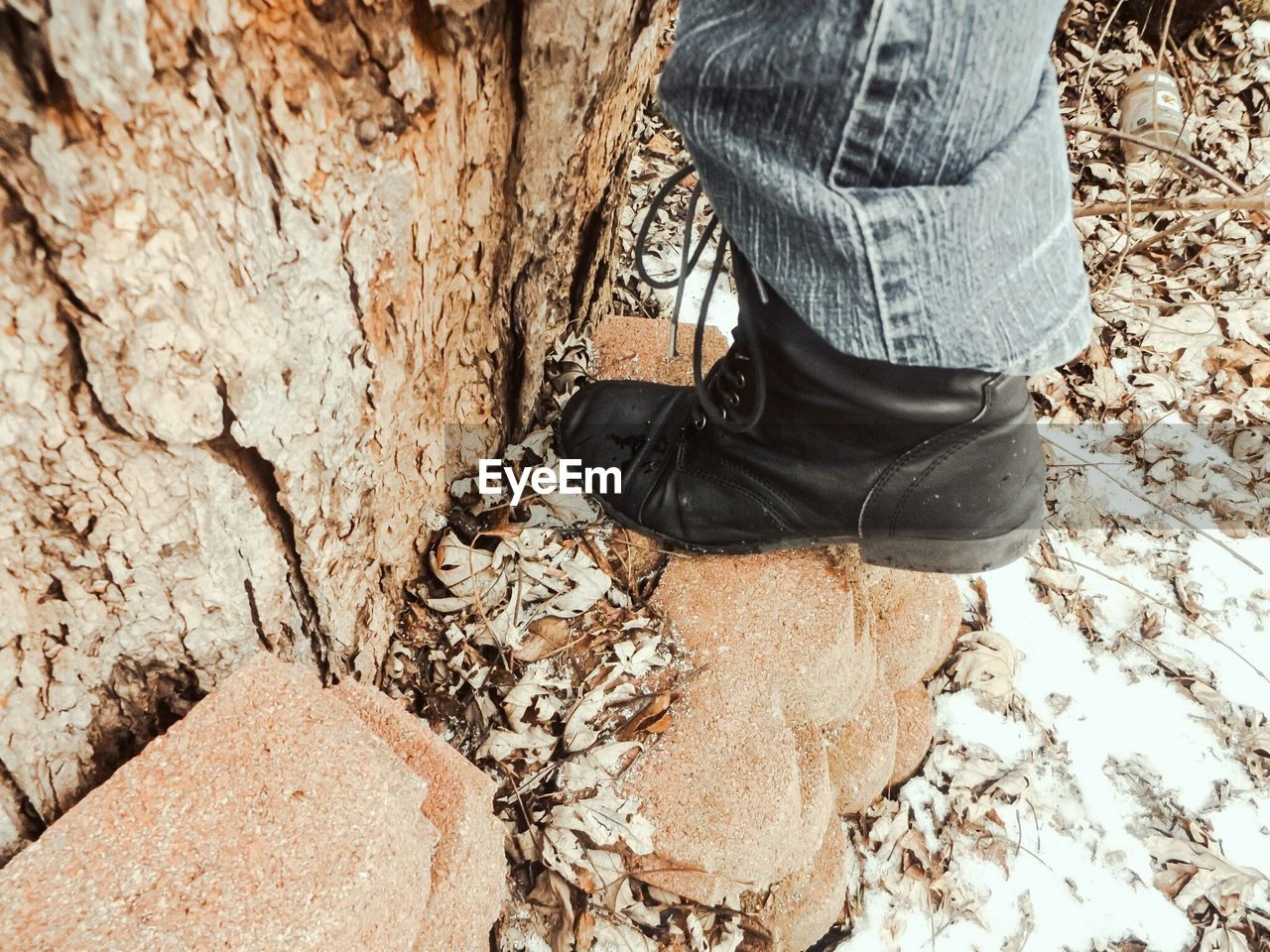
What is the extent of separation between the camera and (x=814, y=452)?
1.61m

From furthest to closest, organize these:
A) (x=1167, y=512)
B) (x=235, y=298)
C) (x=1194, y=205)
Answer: (x=1167, y=512)
(x=1194, y=205)
(x=235, y=298)

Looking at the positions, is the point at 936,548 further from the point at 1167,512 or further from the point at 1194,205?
the point at 1194,205

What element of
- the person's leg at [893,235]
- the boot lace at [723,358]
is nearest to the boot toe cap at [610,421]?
the boot lace at [723,358]

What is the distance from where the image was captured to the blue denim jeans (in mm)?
947

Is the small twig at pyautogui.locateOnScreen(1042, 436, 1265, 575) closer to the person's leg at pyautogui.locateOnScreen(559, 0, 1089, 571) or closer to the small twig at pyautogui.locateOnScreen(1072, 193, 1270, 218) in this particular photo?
the small twig at pyautogui.locateOnScreen(1072, 193, 1270, 218)

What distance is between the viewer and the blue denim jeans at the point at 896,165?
37.3 inches

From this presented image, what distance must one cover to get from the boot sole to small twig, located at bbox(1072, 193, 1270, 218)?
1.54 m

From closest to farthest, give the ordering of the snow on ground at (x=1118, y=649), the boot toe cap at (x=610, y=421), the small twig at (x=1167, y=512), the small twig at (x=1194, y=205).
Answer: the boot toe cap at (x=610, y=421) < the snow on ground at (x=1118, y=649) < the small twig at (x=1194, y=205) < the small twig at (x=1167, y=512)

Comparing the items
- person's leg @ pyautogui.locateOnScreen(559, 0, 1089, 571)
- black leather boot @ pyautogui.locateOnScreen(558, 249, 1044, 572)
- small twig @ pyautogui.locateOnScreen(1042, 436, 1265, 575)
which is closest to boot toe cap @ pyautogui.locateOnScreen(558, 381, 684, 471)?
black leather boot @ pyautogui.locateOnScreen(558, 249, 1044, 572)

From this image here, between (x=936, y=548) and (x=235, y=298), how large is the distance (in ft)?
4.31

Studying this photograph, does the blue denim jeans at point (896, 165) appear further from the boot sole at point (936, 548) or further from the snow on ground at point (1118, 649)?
the snow on ground at point (1118, 649)

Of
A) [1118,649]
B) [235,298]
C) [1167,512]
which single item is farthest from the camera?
[1167,512]

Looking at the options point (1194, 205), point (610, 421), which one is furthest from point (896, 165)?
point (1194, 205)

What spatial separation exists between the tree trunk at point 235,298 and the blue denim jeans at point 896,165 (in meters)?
0.32
